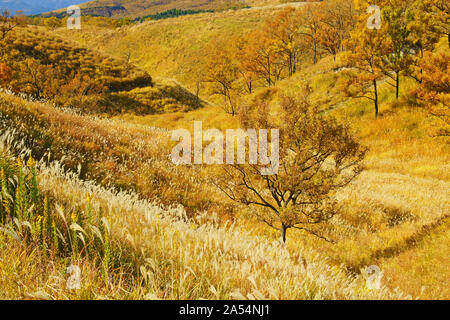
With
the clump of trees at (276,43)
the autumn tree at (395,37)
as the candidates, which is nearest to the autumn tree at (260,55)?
the clump of trees at (276,43)

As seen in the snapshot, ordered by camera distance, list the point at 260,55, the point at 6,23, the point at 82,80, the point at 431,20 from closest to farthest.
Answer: the point at 431,20 → the point at 82,80 → the point at 6,23 → the point at 260,55

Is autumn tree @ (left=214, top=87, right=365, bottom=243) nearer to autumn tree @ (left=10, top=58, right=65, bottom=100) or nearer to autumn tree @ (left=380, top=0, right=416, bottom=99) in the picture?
autumn tree @ (left=380, top=0, right=416, bottom=99)

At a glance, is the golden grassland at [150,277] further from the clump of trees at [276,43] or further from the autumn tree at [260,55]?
the autumn tree at [260,55]

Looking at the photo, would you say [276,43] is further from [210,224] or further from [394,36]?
[210,224]

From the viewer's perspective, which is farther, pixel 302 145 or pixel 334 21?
pixel 334 21

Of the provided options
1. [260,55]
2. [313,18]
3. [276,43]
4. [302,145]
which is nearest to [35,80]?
[260,55]

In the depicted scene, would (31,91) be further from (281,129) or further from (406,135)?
(406,135)

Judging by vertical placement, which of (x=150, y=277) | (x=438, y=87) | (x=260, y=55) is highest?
(x=260, y=55)

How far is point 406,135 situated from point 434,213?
15.6 meters

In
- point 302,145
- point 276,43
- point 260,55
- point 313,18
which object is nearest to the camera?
point 302,145
